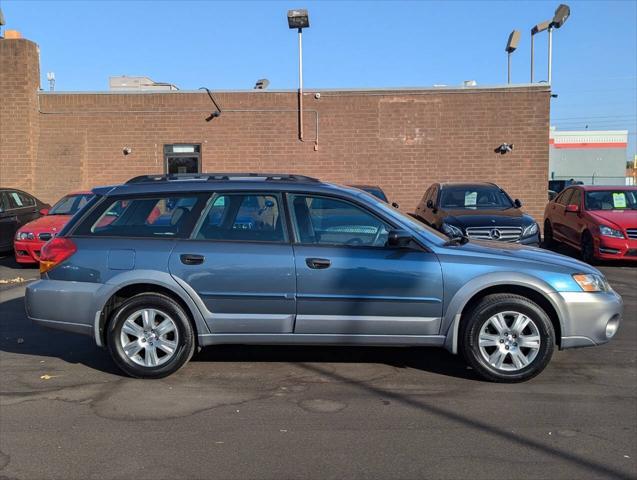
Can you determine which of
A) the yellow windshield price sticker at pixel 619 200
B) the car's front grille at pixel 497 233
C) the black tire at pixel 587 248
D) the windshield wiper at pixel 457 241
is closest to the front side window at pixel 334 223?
the windshield wiper at pixel 457 241

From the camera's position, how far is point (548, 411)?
4.48 metres

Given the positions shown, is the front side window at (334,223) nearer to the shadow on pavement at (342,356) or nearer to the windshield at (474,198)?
the shadow on pavement at (342,356)

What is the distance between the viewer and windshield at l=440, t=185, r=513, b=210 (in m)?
11.3

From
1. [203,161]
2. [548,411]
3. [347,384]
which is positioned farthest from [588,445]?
[203,161]

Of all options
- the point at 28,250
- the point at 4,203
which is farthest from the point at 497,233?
the point at 4,203

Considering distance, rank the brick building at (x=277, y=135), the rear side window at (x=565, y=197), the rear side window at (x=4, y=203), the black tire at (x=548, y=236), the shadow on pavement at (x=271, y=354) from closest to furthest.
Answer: the shadow on pavement at (x=271, y=354), the rear side window at (x=4, y=203), the rear side window at (x=565, y=197), the black tire at (x=548, y=236), the brick building at (x=277, y=135)

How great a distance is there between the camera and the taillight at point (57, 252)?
A: 5219 millimetres

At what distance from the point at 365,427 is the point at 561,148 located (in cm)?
4843

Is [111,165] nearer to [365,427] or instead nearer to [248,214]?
[248,214]

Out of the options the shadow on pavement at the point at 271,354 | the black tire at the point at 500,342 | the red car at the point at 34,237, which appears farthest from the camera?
the red car at the point at 34,237

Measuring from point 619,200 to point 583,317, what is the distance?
27.8ft

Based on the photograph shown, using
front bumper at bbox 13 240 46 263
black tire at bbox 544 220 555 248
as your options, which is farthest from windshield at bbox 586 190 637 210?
front bumper at bbox 13 240 46 263

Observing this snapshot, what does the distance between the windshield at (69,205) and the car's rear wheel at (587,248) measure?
32.6 ft

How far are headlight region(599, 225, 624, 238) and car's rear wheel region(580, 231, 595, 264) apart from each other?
280 mm
